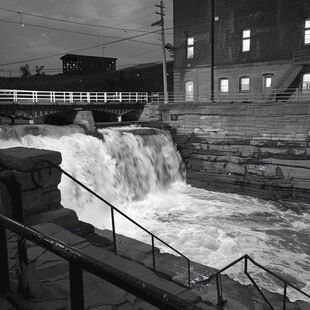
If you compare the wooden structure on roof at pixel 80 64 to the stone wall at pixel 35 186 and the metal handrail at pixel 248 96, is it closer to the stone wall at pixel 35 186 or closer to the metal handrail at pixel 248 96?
the metal handrail at pixel 248 96

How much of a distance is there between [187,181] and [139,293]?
20.2 metres

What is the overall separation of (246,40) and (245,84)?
4005mm

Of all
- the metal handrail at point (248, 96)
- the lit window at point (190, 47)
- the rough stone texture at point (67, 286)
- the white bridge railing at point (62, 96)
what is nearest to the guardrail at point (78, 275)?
the rough stone texture at point (67, 286)

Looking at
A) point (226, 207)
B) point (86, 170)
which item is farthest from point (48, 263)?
point (226, 207)

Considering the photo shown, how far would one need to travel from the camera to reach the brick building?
2600 centimetres

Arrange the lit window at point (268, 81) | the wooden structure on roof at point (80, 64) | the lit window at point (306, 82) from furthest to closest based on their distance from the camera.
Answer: the wooden structure on roof at point (80, 64) < the lit window at point (268, 81) < the lit window at point (306, 82)

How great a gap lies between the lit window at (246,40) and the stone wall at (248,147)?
34.4ft

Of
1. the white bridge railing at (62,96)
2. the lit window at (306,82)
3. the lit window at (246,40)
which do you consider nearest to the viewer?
the white bridge railing at (62,96)

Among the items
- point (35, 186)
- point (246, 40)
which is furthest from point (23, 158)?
point (246, 40)

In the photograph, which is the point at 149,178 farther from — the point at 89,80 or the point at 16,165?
the point at 89,80

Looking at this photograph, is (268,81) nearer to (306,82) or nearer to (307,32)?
(306,82)

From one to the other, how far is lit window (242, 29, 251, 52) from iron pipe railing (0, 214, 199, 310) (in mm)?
30069

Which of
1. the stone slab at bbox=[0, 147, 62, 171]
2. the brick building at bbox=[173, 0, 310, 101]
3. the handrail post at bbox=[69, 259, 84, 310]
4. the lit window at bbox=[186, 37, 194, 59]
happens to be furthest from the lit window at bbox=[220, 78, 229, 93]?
the handrail post at bbox=[69, 259, 84, 310]

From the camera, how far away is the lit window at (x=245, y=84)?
1141 inches
